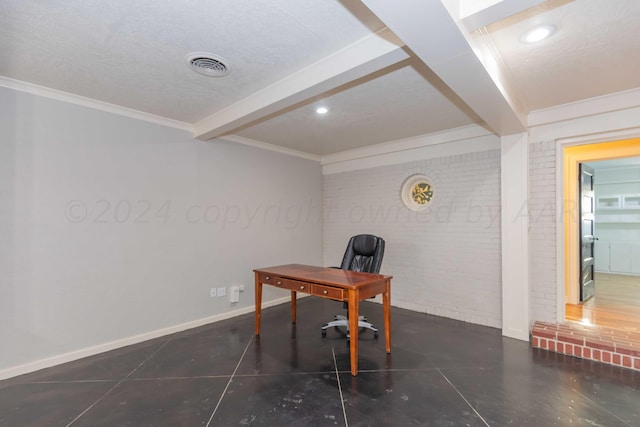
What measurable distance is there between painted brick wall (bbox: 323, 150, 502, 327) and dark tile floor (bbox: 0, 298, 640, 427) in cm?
70

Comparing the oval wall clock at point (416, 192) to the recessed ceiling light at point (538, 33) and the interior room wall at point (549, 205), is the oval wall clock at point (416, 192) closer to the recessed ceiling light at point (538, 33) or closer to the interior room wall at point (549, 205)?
the interior room wall at point (549, 205)

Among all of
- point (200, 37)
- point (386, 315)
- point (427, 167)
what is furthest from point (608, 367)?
point (200, 37)

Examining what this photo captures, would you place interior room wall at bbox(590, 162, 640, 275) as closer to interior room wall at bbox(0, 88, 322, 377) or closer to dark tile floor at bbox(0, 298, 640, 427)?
dark tile floor at bbox(0, 298, 640, 427)

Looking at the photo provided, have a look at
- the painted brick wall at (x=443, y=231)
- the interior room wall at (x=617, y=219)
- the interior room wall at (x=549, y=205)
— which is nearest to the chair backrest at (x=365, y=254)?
the painted brick wall at (x=443, y=231)

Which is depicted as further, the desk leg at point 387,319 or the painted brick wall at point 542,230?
the painted brick wall at point 542,230

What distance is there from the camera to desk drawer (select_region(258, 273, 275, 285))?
3.15 meters

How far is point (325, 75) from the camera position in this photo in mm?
2141

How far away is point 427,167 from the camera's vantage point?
414 centimetres

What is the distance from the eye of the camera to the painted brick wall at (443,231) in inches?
141

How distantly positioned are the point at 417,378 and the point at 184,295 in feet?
8.71

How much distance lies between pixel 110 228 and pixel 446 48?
3.26 metres

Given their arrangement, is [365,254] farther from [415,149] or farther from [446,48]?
[446,48]

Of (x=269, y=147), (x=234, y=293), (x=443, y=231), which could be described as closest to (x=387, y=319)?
(x=443, y=231)

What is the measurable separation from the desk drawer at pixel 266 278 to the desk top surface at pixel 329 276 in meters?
0.03
